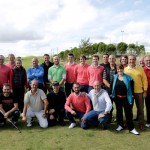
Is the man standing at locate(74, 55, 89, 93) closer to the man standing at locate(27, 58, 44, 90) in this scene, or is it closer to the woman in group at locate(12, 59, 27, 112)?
the man standing at locate(27, 58, 44, 90)

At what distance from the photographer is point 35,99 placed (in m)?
8.53

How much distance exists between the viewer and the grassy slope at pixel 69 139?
6.64 metres

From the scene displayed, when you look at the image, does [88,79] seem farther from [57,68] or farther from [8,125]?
[8,125]

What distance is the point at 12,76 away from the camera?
29.6 feet

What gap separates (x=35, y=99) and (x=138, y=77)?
11.2 feet

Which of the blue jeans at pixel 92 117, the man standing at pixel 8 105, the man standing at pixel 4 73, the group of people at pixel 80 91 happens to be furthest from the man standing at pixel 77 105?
the man standing at pixel 4 73

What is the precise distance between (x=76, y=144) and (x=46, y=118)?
1.99 metres

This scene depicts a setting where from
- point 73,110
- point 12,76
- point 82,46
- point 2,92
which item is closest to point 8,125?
point 2,92

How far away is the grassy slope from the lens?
6.64 m

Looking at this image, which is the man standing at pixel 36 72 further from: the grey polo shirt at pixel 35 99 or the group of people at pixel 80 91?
the grey polo shirt at pixel 35 99

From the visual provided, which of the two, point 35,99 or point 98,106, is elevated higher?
point 35,99

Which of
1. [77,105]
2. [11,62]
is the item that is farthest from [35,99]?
[11,62]

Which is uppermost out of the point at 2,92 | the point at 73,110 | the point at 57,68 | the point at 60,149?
the point at 57,68

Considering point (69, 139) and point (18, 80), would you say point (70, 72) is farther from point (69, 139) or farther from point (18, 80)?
point (69, 139)
